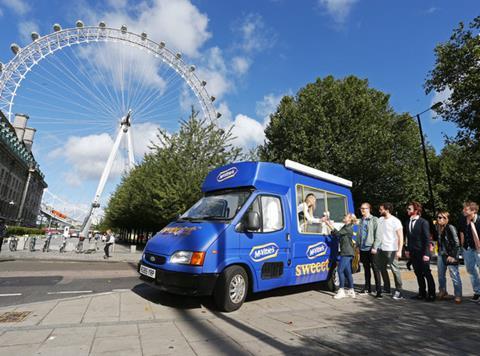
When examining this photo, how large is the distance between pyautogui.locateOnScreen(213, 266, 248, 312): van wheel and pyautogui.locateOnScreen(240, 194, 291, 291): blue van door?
10.8 inches

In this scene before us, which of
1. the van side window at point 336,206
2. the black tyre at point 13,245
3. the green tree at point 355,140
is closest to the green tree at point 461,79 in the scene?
the green tree at point 355,140

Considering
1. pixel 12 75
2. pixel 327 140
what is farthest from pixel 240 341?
pixel 12 75

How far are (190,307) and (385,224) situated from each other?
15.4 feet

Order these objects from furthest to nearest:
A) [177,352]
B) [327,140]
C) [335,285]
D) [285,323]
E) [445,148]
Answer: [445,148] → [327,140] → [335,285] → [285,323] → [177,352]

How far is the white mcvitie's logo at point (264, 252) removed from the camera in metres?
A: 6.14

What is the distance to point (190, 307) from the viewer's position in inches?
237

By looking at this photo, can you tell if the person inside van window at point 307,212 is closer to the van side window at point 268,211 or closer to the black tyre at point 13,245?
the van side window at point 268,211

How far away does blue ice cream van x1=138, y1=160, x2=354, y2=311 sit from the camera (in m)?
5.54

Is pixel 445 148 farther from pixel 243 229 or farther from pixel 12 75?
pixel 12 75

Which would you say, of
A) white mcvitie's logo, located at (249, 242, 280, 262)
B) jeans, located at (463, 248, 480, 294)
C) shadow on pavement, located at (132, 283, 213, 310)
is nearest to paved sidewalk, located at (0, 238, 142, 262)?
shadow on pavement, located at (132, 283, 213, 310)

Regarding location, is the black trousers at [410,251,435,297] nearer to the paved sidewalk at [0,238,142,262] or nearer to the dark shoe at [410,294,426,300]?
the dark shoe at [410,294,426,300]

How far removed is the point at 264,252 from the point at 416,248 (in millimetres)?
3476

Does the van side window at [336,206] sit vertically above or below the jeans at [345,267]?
above

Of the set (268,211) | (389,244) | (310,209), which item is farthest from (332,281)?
(268,211)
